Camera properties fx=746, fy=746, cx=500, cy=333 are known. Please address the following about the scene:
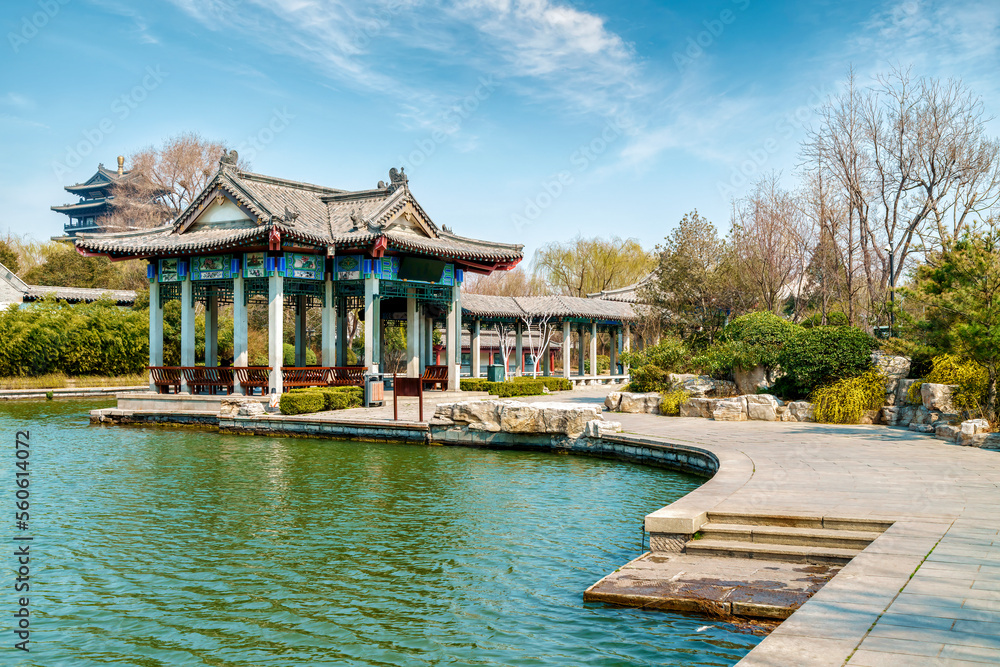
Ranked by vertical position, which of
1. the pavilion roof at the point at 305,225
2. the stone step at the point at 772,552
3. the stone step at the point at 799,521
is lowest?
the stone step at the point at 772,552

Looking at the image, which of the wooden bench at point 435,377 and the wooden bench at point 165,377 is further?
the wooden bench at point 435,377

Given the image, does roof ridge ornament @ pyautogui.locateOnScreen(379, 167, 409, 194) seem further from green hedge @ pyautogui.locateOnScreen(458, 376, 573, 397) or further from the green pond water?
the green pond water

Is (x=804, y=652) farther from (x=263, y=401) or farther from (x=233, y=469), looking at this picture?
(x=263, y=401)

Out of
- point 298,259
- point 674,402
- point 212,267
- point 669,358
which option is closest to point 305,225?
point 298,259

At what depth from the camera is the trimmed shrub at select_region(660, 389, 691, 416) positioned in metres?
16.1

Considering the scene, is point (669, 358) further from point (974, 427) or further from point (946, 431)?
point (974, 427)

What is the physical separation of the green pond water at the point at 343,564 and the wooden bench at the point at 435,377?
10405 mm

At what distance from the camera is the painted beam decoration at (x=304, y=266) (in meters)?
19.3

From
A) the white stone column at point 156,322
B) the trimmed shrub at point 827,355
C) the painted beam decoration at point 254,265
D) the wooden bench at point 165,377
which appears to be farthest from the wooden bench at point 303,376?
the trimmed shrub at point 827,355

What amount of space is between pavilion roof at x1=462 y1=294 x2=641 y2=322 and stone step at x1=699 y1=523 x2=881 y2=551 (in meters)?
22.2

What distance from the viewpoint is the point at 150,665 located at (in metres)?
4.72

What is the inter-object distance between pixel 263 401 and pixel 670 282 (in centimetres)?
1191

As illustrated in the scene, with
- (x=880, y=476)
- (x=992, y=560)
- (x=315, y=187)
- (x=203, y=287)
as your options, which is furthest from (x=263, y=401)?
(x=992, y=560)

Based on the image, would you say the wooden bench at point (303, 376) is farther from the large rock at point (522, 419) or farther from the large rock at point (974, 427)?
the large rock at point (974, 427)
